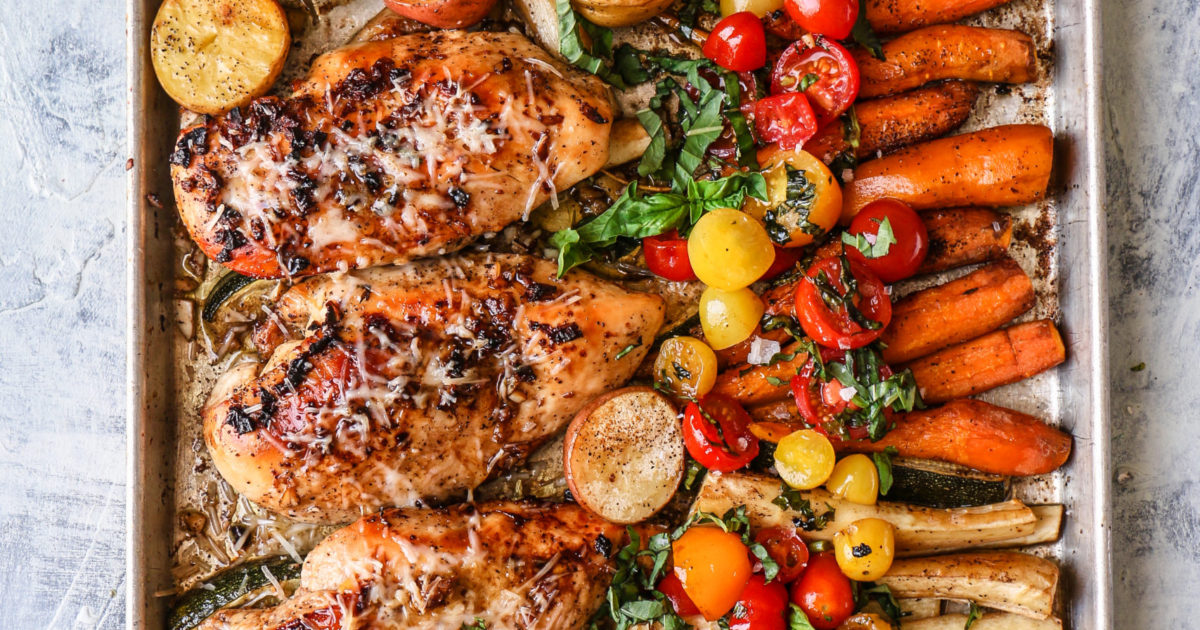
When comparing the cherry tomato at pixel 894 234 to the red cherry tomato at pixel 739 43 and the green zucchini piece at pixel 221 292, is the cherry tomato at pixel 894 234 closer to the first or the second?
the red cherry tomato at pixel 739 43

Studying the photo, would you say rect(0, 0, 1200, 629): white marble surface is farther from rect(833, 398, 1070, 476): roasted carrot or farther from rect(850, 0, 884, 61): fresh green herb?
rect(850, 0, 884, 61): fresh green herb

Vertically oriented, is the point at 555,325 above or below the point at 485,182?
below

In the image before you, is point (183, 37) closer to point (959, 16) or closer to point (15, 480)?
point (15, 480)

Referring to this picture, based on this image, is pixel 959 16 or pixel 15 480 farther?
Result: pixel 15 480

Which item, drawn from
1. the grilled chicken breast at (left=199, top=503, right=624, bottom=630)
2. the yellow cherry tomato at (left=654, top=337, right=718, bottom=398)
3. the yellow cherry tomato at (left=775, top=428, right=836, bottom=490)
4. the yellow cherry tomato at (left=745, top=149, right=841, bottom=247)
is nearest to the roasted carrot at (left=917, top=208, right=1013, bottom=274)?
the yellow cherry tomato at (left=745, top=149, right=841, bottom=247)

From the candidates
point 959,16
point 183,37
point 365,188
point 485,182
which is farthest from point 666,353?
point 183,37

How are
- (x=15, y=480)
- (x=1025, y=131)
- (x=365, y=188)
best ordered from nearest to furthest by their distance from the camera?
(x=365, y=188)
(x=1025, y=131)
(x=15, y=480)

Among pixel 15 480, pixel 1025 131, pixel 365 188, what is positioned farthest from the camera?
pixel 15 480
